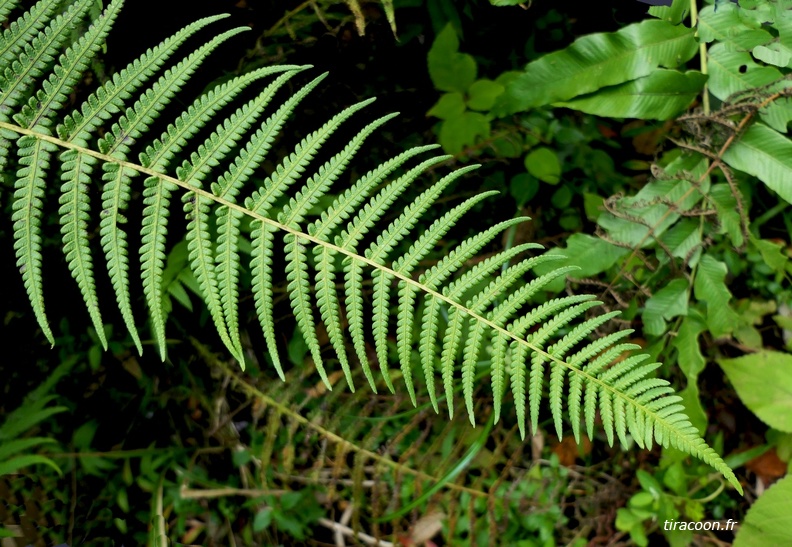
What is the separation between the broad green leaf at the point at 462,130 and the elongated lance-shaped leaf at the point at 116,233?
1089mm

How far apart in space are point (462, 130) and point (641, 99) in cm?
56

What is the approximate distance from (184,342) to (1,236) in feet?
2.04

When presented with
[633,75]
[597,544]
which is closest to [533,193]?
[633,75]

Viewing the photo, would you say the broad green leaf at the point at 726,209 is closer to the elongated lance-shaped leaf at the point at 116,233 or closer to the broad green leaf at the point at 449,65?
the broad green leaf at the point at 449,65

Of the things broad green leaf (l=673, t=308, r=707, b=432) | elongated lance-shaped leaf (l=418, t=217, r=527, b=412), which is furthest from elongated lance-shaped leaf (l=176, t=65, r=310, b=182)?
broad green leaf (l=673, t=308, r=707, b=432)

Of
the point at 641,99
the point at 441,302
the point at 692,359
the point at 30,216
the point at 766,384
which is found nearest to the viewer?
the point at 30,216

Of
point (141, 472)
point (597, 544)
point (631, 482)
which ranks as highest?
point (141, 472)

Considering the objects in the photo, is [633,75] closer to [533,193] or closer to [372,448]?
[533,193]

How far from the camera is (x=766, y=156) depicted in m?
1.62

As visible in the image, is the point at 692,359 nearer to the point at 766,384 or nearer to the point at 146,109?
the point at 766,384

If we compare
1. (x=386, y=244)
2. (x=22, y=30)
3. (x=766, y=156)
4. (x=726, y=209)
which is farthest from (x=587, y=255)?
(x=22, y=30)

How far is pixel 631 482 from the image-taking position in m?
2.23

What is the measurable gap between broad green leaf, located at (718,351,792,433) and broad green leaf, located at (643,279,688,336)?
17.8 inches

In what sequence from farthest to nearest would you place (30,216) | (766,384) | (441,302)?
(766,384)
(441,302)
(30,216)
